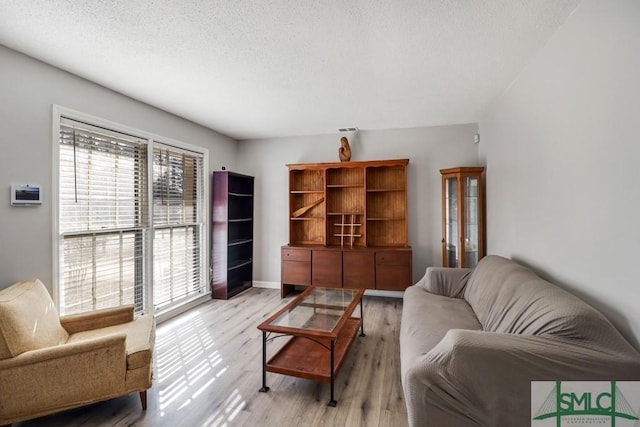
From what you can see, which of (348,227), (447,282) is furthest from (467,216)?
(348,227)

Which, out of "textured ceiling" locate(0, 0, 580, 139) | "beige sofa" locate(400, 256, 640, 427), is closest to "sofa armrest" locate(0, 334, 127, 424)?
"beige sofa" locate(400, 256, 640, 427)

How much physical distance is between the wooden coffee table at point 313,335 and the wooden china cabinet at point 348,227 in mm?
1080

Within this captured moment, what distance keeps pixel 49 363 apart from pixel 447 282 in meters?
3.17

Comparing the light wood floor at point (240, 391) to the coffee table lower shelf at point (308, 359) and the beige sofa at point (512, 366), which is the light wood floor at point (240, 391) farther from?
the beige sofa at point (512, 366)

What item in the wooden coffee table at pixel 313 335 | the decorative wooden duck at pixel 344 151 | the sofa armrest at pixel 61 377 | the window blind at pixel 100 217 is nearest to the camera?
Answer: the sofa armrest at pixel 61 377

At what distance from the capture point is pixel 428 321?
2242 mm

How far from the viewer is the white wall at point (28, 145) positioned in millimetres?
2096

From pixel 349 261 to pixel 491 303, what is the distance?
2166mm

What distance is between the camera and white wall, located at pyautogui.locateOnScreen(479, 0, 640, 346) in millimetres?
1336

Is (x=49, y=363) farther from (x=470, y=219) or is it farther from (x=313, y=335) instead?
(x=470, y=219)

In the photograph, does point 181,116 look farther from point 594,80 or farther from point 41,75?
point 594,80

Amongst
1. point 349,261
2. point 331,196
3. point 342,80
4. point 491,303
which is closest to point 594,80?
point 491,303

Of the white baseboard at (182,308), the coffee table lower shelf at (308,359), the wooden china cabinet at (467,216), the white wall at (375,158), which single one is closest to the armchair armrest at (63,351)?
the coffee table lower shelf at (308,359)

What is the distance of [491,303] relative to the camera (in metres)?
2.16
